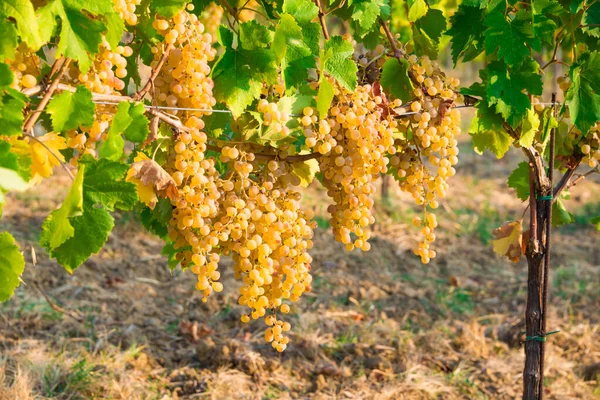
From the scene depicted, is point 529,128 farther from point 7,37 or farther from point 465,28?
point 7,37

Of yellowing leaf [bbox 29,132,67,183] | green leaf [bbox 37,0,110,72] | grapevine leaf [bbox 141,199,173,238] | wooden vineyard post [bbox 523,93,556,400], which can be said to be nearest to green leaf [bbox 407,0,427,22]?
wooden vineyard post [bbox 523,93,556,400]

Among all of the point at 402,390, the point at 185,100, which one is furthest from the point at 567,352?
the point at 185,100

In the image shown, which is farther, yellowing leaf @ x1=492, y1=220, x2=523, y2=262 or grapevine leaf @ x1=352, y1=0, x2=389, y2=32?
yellowing leaf @ x1=492, y1=220, x2=523, y2=262

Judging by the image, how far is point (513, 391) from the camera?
3562 millimetres

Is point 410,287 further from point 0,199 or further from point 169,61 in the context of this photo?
point 0,199

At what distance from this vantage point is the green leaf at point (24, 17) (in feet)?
4.53

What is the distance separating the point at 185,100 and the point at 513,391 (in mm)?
2500

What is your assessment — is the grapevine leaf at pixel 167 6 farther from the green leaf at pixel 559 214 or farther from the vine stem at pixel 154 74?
the green leaf at pixel 559 214

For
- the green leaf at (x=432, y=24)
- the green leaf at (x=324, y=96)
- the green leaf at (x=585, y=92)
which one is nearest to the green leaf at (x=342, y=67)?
the green leaf at (x=324, y=96)

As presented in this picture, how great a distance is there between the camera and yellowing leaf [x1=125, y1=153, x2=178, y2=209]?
163 cm

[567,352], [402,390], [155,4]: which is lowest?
[402,390]

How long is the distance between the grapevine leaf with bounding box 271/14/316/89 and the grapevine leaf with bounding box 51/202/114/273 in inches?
23.9

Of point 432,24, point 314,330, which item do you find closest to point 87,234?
point 432,24

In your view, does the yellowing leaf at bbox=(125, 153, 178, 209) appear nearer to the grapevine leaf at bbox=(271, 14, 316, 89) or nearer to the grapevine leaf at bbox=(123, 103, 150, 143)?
the grapevine leaf at bbox=(123, 103, 150, 143)
